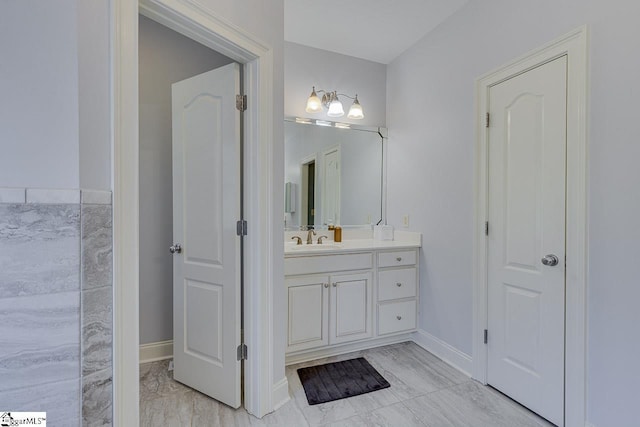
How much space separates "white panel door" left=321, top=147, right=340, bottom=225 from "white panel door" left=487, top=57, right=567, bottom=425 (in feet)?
4.31

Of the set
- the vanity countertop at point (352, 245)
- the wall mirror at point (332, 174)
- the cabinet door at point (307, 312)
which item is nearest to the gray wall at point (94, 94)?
the vanity countertop at point (352, 245)

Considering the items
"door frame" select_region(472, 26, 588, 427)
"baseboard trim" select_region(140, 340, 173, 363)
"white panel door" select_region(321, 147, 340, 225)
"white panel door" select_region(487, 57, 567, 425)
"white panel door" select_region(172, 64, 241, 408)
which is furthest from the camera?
"white panel door" select_region(321, 147, 340, 225)

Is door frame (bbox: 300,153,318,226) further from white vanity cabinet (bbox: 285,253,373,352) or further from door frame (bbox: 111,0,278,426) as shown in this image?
door frame (bbox: 111,0,278,426)

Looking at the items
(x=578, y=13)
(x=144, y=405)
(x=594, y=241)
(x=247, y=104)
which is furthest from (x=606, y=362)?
(x=144, y=405)

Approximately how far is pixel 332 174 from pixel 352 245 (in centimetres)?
72

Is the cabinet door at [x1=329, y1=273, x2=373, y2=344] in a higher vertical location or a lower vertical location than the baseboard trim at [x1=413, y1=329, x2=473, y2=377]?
higher

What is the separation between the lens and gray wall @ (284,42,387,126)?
268 centimetres

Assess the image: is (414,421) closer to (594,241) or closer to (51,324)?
(594,241)

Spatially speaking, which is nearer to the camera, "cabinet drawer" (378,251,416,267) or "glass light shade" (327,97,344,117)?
"cabinet drawer" (378,251,416,267)

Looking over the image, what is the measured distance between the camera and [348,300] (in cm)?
236

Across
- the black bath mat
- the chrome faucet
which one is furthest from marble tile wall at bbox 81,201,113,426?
the chrome faucet

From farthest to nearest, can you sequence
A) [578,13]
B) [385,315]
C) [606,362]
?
[385,315], [578,13], [606,362]

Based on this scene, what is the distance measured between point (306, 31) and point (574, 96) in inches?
77.8

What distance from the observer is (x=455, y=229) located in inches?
88.2
